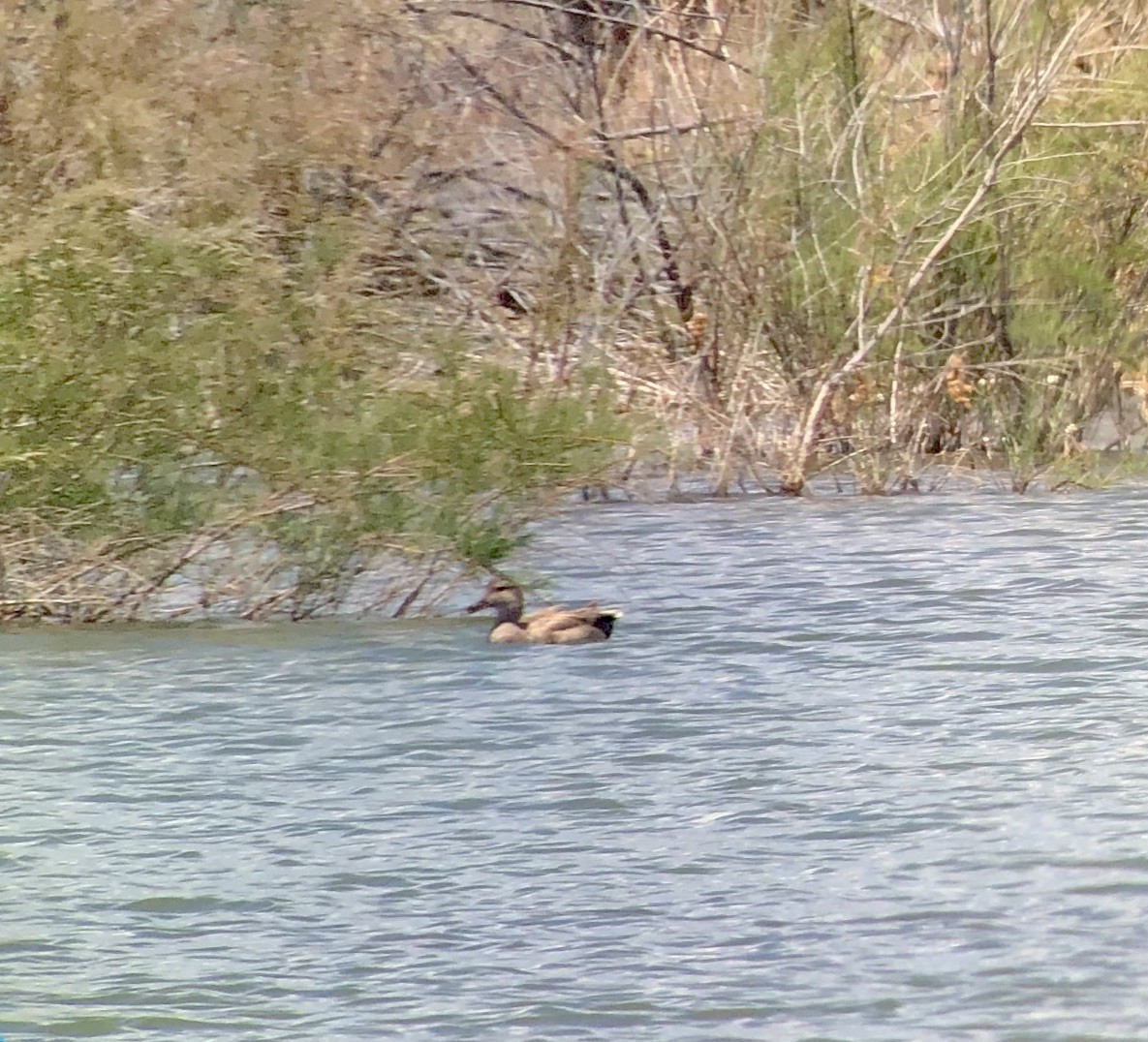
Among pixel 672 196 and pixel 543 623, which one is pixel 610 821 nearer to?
pixel 543 623

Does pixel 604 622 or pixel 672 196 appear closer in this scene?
pixel 604 622

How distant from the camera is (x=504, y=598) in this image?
1191 cm

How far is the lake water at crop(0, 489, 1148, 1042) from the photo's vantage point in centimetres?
663

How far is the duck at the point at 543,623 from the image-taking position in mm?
11695

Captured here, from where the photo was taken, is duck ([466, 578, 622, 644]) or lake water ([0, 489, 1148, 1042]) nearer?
lake water ([0, 489, 1148, 1042])

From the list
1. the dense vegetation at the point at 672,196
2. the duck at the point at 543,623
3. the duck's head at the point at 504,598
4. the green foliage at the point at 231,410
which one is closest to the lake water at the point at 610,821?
the duck at the point at 543,623

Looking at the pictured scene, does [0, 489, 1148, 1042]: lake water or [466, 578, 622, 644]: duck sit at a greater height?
[466, 578, 622, 644]: duck

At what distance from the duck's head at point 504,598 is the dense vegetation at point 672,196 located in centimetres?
19

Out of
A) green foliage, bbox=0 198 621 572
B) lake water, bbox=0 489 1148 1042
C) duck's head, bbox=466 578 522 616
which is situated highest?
green foliage, bbox=0 198 621 572

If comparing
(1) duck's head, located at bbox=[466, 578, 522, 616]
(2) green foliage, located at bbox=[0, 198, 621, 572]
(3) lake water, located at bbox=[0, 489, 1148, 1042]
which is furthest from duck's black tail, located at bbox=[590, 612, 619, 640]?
(2) green foliage, located at bbox=[0, 198, 621, 572]

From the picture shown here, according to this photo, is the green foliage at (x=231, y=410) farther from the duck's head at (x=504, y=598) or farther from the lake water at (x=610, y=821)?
the lake water at (x=610, y=821)

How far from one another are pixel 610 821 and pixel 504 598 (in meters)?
3.53

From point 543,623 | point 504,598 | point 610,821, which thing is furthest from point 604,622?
point 610,821

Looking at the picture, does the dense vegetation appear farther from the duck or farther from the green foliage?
the duck
